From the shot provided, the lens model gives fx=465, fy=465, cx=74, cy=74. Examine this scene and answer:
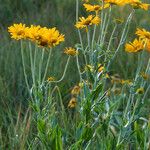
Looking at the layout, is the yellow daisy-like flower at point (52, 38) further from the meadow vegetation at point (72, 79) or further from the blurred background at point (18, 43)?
the blurred background at point (18, 43)

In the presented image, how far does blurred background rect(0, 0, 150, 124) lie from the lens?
2.95m

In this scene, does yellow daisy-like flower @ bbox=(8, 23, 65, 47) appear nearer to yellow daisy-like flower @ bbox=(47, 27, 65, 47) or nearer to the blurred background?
yellow daisy-like flower @ bbox=(47, 27, 65, 47)

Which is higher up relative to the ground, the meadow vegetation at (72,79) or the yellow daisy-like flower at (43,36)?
the yellow daisy-like flower at (43,36)

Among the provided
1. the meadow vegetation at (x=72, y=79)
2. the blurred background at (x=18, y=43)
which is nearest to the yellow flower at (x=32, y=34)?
the meadow vegetation at (x=72, y=79)

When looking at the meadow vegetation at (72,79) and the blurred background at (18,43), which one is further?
the blurred background at (18,43)

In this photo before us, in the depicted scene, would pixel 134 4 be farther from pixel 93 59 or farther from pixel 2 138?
pixel 2 138

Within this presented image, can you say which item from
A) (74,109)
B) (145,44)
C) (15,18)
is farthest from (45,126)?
(15,18)

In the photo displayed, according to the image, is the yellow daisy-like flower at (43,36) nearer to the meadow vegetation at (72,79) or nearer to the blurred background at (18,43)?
the meadow vegetation at (72,79)

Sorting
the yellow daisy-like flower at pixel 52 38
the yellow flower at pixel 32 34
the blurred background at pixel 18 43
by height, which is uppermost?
the yellow flower at pixel 32 34

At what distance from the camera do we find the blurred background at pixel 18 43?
2.95 metres

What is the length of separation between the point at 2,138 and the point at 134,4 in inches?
39.9

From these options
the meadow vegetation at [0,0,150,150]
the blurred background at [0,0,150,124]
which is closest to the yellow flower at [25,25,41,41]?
the meadow vegetation at [0,0,150,150]

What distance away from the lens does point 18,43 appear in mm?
3705

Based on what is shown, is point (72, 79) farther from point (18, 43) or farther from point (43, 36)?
point (43, 36)
